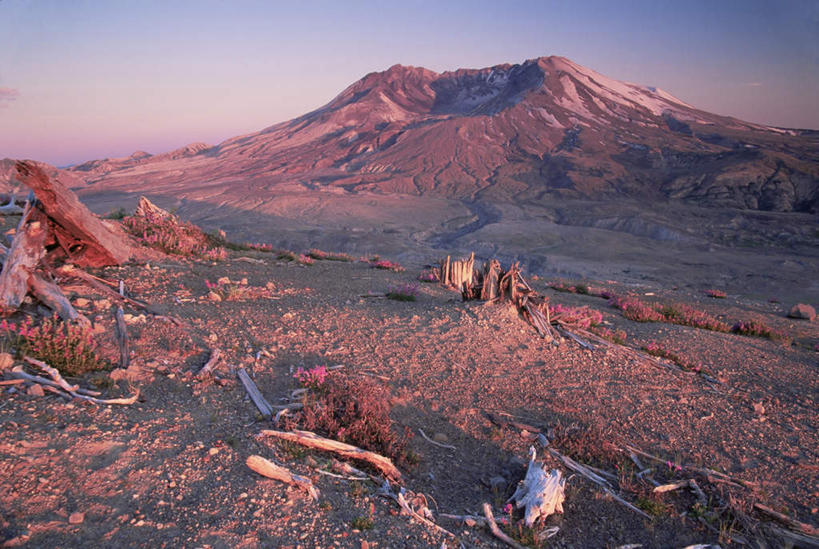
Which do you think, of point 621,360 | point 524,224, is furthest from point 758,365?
point 524,224

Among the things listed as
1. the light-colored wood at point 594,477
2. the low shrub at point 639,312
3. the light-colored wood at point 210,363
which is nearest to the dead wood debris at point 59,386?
the light-colored wood at point 210,363

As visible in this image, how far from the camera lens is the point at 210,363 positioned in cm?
447

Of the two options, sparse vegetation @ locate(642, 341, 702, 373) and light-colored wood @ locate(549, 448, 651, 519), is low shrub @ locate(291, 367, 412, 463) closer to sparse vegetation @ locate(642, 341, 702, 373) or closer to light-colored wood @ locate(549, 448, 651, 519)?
light-colored wood @ locate(549, 448, 651, 519)

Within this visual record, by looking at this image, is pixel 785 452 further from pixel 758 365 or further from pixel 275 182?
pixel 275 182

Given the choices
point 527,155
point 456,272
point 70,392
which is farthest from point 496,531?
point 527,155

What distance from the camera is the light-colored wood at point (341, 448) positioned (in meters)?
3.34

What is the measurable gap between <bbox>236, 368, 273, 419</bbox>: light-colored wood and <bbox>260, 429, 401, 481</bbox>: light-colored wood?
0.40 meters

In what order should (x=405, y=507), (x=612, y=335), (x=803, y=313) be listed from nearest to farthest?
(x=405, y=507), (x=612, y=335), (x=803, y=313)

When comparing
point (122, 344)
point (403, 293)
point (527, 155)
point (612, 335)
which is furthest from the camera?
point (527, 155)

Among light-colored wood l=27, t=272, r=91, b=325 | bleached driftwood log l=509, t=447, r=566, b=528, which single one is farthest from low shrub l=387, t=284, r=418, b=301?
bleached driftwood log l=509, t=447, r=566, b=528

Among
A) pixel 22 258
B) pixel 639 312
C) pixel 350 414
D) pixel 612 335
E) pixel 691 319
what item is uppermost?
pixel 22 258

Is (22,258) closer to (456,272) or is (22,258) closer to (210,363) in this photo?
(210,363)

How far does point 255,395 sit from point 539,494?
2.45 metres

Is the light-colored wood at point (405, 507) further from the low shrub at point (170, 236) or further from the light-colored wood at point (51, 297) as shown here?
the low shrub at point (170, 236)
